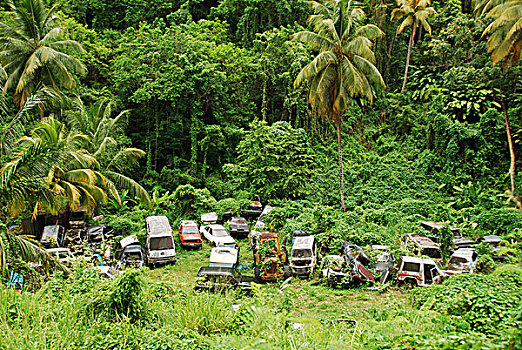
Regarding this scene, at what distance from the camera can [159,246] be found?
48.4ft

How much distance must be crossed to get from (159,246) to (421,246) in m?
10.3

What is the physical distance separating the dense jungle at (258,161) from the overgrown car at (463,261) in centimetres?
35

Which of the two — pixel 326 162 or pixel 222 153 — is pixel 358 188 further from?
pixel 222 153

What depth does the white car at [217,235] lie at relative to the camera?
637 inches

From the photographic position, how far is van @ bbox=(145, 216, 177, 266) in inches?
567

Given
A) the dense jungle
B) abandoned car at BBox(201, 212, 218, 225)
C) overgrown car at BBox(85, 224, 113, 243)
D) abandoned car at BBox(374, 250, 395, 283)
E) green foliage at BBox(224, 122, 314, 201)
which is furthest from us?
green foliage at BBox(224, 122, 314, 201)

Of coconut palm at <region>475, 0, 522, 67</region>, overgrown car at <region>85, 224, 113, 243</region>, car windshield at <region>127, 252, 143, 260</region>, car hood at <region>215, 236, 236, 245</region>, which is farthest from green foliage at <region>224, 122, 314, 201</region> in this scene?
coconut palm at <region>475, 0, 522, 67</region>

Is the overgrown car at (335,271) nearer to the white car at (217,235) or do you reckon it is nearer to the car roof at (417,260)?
the car roof at (417,260)

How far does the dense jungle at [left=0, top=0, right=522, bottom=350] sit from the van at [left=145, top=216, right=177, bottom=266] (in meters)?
0.37

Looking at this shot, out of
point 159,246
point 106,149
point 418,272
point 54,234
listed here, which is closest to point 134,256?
point 159,246

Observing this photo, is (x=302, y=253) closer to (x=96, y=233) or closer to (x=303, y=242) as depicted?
(x=303, y=242)

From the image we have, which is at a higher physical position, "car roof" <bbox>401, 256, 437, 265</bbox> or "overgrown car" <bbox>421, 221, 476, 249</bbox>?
"overgrown car" <bbox>421, 221, 476, 249</bbox>

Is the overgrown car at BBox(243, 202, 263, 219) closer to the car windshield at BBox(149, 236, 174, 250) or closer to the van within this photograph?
the van

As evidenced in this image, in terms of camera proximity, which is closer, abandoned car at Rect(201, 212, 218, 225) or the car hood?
the car hood
